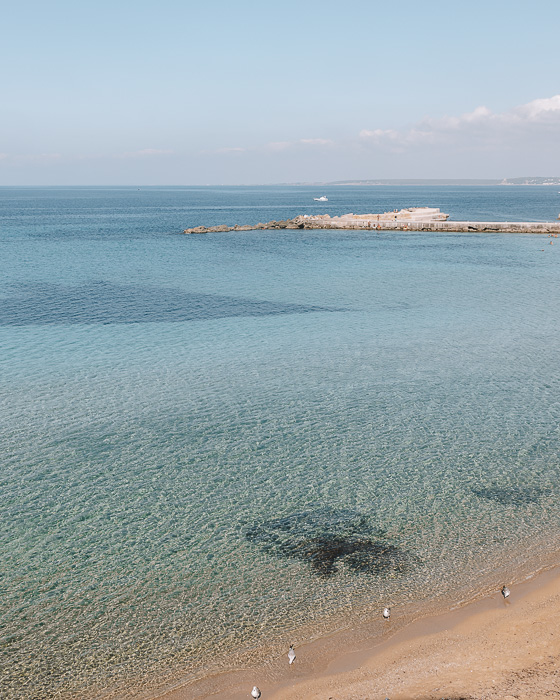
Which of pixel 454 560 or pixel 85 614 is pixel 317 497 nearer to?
pixel 454 560

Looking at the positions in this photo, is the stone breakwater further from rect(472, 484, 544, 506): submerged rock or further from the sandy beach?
the sandy beach

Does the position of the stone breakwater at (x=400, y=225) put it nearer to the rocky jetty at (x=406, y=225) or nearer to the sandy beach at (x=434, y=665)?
the rocky jetty at (x=406, y=225)

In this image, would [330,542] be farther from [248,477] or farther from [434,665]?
[434,665]

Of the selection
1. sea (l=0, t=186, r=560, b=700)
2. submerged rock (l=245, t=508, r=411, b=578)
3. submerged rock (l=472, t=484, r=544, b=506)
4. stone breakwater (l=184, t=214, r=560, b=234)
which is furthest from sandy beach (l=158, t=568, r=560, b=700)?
stone breakwater (l=184, t=214, r=560, b=234)

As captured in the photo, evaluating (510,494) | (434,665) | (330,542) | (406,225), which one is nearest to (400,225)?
(406,225)

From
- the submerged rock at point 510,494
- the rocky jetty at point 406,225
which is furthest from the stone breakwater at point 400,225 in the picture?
the submerged rock at point 510,494
